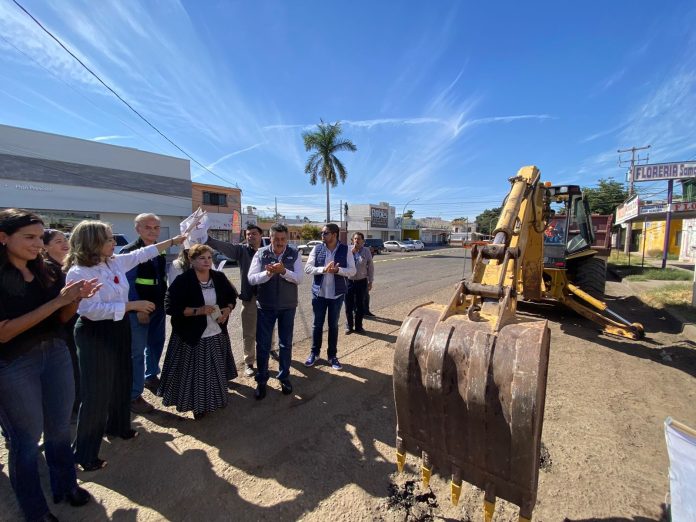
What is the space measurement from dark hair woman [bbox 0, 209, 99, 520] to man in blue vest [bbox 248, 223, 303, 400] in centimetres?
174

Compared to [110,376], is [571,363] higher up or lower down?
lower down

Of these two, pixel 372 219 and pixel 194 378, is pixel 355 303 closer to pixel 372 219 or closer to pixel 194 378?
pixel 194 378

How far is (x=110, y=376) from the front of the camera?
265 centimetres

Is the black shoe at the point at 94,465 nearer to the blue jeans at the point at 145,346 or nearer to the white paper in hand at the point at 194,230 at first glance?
the blue jeans at the point at 145,346

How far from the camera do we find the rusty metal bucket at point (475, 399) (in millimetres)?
1731

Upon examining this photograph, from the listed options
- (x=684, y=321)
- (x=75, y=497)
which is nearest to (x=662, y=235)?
(x=684, y=321)

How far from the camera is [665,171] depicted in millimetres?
12797

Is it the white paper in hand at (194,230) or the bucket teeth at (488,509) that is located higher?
the white paper in hand at (194,230)

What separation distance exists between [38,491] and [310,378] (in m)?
Result: 2.59

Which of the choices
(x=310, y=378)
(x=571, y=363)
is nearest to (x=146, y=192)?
(x=310, y=378)

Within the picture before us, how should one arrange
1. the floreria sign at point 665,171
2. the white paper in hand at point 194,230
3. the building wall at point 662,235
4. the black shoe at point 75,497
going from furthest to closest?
the building wall at point 662,235 → the floreria sign at point 665,171 → the white paper in hand at point 194,230 → the black shoe at point 75,497

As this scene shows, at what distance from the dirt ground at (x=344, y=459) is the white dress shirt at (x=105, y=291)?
119 centimetres

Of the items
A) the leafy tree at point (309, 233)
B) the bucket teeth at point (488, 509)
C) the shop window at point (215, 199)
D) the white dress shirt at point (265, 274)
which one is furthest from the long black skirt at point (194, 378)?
the leafy tree at point (309, 233)

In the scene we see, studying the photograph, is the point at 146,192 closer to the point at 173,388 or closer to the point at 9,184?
the point at 9,184
